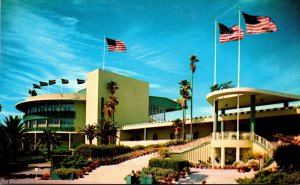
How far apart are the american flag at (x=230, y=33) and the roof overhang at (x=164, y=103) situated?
41.1 meters

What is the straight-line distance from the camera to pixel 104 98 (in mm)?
59094

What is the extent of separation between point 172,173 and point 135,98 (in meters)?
39.2

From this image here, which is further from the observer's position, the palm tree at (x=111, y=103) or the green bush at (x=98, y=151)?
the palm tree at (x=111, y=103)

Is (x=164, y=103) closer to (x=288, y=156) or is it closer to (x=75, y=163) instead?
(x=75, y=163)

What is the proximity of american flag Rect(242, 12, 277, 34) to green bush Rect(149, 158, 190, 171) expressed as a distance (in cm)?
1357

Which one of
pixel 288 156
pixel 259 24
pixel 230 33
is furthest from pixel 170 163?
pixel 259 24

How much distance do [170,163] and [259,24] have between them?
1520 centimetres

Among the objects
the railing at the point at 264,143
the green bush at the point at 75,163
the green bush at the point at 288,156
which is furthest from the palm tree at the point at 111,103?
the green bush at the point at 288,156

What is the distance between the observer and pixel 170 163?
93.6 ft

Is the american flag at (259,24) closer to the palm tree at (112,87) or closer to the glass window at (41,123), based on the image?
the palm tree at (112,87)

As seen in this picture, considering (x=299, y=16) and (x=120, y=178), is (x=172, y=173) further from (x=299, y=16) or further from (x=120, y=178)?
(x=299, y=16)

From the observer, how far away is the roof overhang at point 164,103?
72662mm

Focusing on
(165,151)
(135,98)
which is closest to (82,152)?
(165,151)

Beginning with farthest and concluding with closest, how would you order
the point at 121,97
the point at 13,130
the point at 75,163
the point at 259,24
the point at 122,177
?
1. the point at 121,97
2. the point at 13,130
3. the point at 75,163
4. the point at 122,177
5. the point at 259,24
